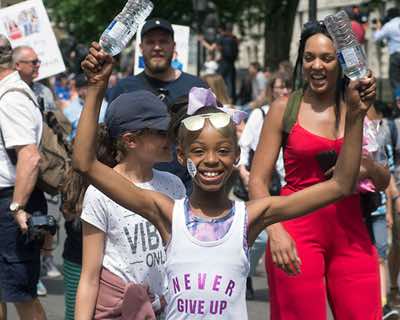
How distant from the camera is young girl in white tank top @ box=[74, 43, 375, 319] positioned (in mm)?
4660

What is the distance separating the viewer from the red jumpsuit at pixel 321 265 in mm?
5840

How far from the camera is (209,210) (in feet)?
15.6

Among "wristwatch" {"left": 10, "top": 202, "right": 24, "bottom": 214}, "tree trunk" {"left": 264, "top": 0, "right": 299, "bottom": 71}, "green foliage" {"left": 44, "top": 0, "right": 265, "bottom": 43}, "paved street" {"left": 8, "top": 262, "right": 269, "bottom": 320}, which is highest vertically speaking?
"wristwatch" {"left": 10, "top": 202, "right": 24, "bottom": 214}

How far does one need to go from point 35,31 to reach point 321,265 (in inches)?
261

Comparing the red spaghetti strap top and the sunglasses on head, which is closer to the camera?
the sunglasses on head

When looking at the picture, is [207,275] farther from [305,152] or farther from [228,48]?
[228,48]

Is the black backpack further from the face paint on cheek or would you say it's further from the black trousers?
the black trousers

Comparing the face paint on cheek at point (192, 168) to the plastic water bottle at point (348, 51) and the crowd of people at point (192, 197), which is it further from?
the plastic water bottle at point (348, 51)

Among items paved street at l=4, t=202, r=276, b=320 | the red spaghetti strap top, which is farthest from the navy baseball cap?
paved street at l=4, t=202, r=276, b=320

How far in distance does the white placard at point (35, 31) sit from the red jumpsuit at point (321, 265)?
20.0ft

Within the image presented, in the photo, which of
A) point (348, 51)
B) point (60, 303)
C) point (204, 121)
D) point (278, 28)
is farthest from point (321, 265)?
point (278, 28)

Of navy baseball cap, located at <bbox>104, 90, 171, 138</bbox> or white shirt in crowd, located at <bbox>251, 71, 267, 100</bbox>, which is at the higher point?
navy baseball cap, located at <bbox>104, 90, 171, 138</bbox>

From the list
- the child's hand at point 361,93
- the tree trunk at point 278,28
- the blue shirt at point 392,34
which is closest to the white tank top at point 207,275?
the child's hand at point 361,93

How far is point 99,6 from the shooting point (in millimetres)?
41688
